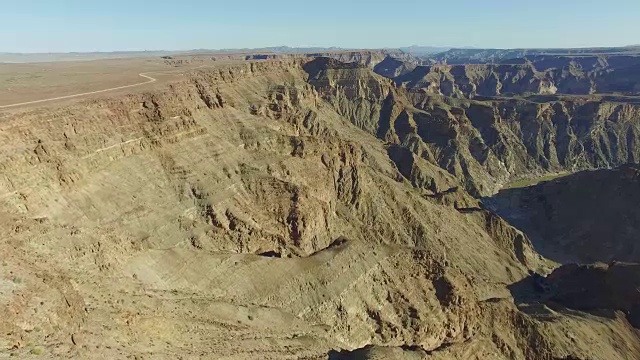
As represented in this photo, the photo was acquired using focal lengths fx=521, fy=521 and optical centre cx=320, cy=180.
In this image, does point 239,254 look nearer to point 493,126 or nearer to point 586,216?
point 586,216

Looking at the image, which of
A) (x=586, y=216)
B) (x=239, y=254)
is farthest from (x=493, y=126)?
(x=239, y=254)

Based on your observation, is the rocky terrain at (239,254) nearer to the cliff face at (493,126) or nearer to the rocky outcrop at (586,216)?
the rocky outcrop at (586,216)

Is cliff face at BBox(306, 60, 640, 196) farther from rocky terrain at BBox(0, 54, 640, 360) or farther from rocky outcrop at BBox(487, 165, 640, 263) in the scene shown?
rocky terrain at BBox(0, 54, 640, 360)

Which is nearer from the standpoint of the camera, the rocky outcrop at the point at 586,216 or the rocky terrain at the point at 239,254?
the rocky terrain at the point at 239,254

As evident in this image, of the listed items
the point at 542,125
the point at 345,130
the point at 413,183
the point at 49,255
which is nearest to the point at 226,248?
the point at 49,255

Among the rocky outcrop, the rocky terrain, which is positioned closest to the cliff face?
the rocky outcrop

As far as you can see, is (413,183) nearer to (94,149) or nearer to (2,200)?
(94,149)

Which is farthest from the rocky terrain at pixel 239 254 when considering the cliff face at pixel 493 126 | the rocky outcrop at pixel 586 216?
the cliff face at pixel 493 126

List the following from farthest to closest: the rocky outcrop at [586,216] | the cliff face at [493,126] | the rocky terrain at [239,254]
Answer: the cliff face at [493,126] → the rocky outcrop at [586,216] → the rocky terrain at [239,254]
